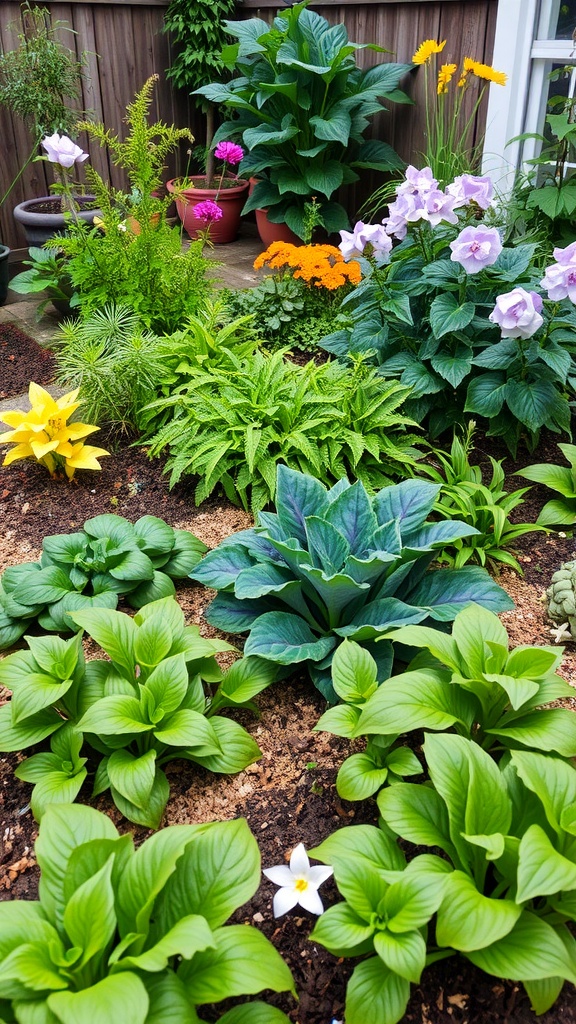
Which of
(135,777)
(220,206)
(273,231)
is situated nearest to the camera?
(135,777)

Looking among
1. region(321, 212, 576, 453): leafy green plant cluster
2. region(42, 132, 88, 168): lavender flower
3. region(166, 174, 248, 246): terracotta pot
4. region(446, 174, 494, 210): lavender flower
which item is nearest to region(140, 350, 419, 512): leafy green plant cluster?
region(321, 212, 576, 453): leafy green plant cluster

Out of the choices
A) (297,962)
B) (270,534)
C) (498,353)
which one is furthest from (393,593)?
(498,353)

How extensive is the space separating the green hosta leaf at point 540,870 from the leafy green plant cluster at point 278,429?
5.18ft

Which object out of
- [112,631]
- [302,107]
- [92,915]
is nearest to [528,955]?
[92,915]

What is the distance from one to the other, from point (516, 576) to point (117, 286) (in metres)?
2.26

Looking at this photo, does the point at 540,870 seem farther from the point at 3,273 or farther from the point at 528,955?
the point at 3,273

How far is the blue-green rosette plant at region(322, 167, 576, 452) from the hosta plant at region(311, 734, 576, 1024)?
1.54 m

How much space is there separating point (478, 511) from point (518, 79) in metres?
2.64

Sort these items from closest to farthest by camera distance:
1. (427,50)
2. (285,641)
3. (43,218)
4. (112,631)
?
(112,631) < (285,641) < (427,50) < (43,218)

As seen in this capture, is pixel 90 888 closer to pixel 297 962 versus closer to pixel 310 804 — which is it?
pixel 297 962

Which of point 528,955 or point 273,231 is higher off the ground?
point 273,231

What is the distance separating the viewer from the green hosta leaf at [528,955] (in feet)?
3.93

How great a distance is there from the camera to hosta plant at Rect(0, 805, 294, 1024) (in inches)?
43.3

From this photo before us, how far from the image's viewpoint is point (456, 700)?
1658 mm
